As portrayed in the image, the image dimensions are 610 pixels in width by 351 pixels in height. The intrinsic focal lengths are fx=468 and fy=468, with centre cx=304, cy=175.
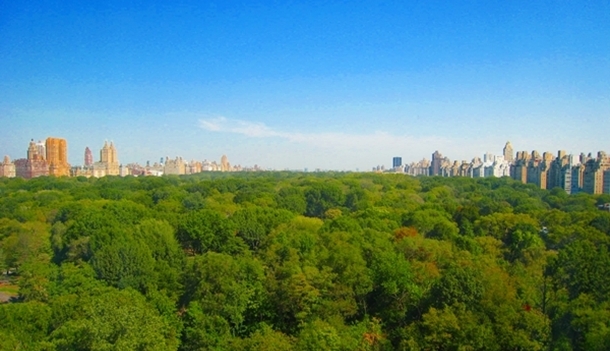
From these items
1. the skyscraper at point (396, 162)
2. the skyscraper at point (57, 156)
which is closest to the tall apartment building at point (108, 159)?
the skyscraper at point (57, 156)

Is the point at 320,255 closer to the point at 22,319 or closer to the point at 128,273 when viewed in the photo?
the point at 128,273

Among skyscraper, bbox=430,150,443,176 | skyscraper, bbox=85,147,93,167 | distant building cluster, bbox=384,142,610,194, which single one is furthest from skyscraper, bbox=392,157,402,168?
skyscraper, bbox=85,147,93,167

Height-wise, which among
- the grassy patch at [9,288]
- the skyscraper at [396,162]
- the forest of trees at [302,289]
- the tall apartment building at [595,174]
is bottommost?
the grassy patch at [9,288]

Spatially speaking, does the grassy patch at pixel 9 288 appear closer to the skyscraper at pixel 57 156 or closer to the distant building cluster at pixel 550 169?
the distant building cluster at pixel 550 169

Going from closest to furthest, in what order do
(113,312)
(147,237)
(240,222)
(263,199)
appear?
(113,312), (147,237), (240,222), (263,199)

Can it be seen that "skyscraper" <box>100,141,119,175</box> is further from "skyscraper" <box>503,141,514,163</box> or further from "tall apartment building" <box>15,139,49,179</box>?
"skyscraper" <box>503,141,514,163</box>

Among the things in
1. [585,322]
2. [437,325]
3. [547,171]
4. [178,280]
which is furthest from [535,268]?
Answer: [547,171]
